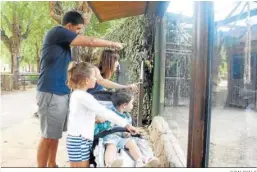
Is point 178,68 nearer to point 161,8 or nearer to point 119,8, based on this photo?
point 161,8

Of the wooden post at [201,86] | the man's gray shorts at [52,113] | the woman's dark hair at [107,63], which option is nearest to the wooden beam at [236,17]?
the wooden post at [201,86]

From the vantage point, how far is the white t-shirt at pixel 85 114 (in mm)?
1332

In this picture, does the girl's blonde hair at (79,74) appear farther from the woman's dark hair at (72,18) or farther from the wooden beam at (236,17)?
the wooden beam at (236,17)

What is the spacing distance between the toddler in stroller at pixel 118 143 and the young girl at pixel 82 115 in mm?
49

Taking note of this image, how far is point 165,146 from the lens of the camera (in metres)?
1.76

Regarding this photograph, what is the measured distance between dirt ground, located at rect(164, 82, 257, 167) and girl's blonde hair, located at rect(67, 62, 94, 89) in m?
0.69

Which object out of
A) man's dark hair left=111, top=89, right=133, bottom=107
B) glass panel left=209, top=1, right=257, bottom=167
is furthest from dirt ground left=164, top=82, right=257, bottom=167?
man's dark hair left=111, top=89, right=133, bottom=107

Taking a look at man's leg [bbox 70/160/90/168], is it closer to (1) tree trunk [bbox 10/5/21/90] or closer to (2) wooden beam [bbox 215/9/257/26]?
(1) tree trunk [bbox 10/5/21/90]

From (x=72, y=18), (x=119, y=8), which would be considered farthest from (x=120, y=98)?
(x=119, y=8)

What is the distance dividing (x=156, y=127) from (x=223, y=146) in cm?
50

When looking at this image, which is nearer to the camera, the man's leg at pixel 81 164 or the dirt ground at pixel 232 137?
the man's leg at pixel 81 164

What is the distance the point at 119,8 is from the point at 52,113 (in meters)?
0.73

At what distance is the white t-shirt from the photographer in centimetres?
133
